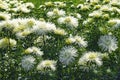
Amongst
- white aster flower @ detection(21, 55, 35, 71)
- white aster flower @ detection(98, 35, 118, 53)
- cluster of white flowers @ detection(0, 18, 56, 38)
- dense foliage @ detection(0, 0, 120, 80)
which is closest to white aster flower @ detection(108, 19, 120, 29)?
A: dense foliage @ detection(0, 0, 120, 80)

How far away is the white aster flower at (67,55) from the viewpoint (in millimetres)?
6332

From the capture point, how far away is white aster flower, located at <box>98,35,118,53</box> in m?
6.75

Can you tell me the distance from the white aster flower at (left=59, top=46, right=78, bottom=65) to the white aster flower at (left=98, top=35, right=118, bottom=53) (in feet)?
1.67

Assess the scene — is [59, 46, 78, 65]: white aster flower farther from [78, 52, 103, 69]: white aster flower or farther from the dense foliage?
[78, 52, 103, 69]: white aster flower

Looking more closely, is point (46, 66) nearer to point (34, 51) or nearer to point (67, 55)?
point (67, 55)

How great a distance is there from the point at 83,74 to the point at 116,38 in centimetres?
109

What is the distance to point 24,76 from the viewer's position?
21.9 ft

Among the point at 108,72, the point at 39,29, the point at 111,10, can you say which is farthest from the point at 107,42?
the point at 111,10

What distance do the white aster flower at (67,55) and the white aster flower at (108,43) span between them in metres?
0.51

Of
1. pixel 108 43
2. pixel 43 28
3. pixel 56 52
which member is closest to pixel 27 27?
pixel 43 28

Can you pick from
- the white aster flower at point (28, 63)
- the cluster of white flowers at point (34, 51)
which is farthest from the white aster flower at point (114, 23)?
the white aster flower at point (28, 63)

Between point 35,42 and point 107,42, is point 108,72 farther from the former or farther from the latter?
point 35,42

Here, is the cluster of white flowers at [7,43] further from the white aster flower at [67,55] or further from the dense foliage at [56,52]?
the white aster flower at [67,55]

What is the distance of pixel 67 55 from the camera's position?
6.38 m
